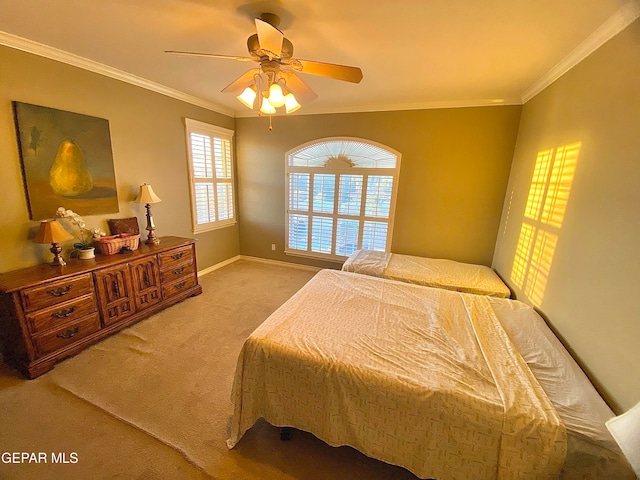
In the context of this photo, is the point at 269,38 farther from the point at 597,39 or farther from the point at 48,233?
the point at 48,233

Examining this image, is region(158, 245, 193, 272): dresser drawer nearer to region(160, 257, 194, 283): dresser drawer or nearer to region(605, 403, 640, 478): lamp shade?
region(160, 257, 194, 283): dresser drawer

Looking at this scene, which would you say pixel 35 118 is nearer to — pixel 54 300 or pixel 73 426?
pixel 54 300

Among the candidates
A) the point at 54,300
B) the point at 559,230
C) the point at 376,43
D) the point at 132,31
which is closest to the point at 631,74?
the point at 559,230

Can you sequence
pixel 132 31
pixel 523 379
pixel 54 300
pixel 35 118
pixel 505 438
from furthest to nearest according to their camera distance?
pixel 35 118 < pixel 54 300 < pixel 132 31 < pixel 523 379 < pixel 505 438

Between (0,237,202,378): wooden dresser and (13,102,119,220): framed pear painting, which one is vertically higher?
(13,102,119,220): framed pear painting

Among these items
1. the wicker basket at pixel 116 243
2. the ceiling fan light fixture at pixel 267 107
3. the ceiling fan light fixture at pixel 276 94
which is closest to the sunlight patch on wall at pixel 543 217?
the ceiling fan light fixture at pixel 276 94

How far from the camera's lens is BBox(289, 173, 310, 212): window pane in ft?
13.6

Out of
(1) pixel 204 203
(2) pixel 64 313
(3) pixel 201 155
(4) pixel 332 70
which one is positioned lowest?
(2) pixel 64 313

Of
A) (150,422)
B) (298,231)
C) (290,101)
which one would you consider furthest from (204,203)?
(150,422)

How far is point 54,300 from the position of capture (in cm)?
199

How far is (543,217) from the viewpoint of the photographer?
85.0 inches

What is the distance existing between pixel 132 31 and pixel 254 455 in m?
3.02

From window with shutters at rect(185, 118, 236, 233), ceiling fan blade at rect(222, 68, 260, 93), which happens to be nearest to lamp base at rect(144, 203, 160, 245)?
window with shutters at rect(185, 118, 236, 233)

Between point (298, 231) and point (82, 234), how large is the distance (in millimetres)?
2745
